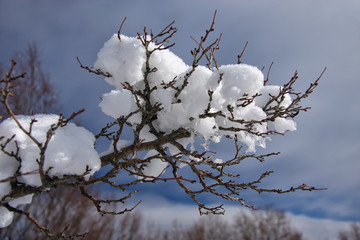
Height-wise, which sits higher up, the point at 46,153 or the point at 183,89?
the point at 183,89

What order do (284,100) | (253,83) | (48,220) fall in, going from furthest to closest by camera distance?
(48,220) → (284,100) → (253,83)

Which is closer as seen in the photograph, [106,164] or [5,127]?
[5,127]

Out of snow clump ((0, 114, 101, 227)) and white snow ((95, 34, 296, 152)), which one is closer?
snow clump ((0, 114, 101, 227))

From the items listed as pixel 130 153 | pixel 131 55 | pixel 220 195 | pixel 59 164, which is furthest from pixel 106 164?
pixel 220 195

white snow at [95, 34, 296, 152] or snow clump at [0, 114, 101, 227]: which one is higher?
white snow at [95, 34, 296, 152]

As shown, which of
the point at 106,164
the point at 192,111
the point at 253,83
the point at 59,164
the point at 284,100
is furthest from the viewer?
the point at 284,100

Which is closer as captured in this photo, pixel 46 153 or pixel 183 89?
pixel 46 153

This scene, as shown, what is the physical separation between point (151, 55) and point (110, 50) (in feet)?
1.37

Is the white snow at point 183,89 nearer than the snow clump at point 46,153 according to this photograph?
No

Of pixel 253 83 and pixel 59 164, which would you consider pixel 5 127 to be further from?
pixel 253 83

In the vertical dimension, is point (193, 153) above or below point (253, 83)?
below

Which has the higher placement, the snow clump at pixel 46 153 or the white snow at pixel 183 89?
the white snow at pixel 183 89

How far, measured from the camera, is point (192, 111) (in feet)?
8.25

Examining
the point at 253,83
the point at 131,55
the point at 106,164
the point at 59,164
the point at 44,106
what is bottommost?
the point at 59,164
